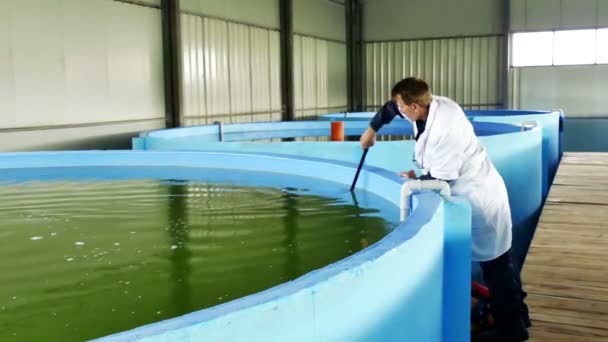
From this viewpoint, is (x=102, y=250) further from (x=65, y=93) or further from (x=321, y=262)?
(x=65, y=93)

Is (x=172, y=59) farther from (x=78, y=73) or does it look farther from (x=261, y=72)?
(x=261, y=72)

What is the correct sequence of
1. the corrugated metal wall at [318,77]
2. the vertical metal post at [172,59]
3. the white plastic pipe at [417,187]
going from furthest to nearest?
the corrugated metal wall at [318,77], the vertical metal post at [172,59], the white plastic pipe at [417,187]

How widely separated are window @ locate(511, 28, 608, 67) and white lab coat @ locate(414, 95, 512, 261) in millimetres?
13100

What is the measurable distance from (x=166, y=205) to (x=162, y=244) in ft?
3.26

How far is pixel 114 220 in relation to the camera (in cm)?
377

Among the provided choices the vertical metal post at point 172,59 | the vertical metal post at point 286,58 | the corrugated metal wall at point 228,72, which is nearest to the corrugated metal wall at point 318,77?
the vertical metal post at point 286,58

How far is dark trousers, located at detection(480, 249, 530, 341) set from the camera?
311 cm

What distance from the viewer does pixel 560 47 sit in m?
15.0

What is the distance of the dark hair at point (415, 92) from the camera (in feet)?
10.0

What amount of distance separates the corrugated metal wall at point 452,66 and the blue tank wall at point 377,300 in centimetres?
1375

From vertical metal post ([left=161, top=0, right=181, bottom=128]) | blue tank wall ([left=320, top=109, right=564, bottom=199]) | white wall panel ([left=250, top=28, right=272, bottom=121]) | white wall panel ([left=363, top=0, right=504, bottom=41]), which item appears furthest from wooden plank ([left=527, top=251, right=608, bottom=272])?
white wall panel ([left=363, top=0, right=504, bottom=41])

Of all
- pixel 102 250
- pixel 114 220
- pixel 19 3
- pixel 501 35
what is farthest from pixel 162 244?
pixel 501 35

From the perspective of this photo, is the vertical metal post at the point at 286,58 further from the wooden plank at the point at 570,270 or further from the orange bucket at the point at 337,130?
the wooden plank at the point at 570,270

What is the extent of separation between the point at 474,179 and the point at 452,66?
1316cm
